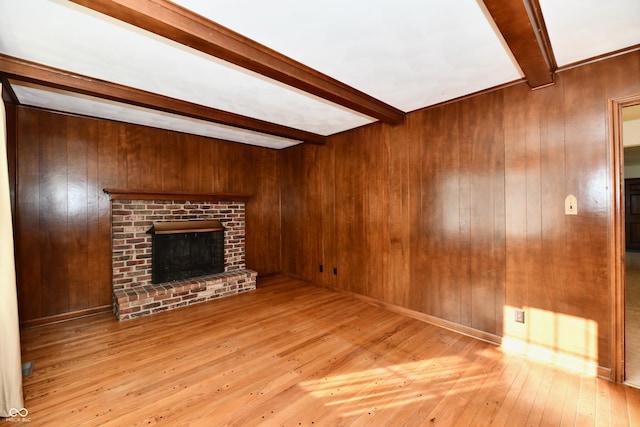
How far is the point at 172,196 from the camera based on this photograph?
396 cm

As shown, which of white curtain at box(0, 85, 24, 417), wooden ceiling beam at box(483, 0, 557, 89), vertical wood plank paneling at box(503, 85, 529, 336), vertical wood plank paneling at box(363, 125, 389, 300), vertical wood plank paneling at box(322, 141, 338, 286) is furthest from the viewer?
vertical wood plank paneling at box(322, 141, 338, 286)

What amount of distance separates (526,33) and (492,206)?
5.07 feet

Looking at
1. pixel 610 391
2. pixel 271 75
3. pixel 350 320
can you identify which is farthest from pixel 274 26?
pixel 610 391

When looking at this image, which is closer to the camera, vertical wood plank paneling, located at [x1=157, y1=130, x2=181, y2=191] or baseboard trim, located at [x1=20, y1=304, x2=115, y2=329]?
baseboard trim, located at [x1=20, y1=304, x2=115, y2=329]

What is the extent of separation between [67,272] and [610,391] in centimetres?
537

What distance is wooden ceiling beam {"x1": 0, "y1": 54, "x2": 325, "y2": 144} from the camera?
83.8 inches

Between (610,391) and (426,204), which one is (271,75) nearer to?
(426,204)

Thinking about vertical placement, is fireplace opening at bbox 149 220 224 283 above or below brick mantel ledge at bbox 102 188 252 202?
below

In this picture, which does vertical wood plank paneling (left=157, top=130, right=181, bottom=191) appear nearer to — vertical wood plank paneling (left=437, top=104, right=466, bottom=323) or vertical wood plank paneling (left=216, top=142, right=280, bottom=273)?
vertical wood plank paneling (left=216, top=142, right=280, bottom=273)

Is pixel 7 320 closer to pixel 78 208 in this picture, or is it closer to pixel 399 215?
pixel 78 208

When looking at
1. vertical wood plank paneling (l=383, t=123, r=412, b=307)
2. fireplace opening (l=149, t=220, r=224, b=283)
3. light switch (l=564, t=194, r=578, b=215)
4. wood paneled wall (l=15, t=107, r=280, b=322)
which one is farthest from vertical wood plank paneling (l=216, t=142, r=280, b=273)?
light switch (l=564, t=194, r=578, b=215)

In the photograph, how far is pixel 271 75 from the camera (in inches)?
83.4

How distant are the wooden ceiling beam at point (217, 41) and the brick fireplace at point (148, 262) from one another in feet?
8.63

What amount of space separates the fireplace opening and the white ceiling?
1813 mm
